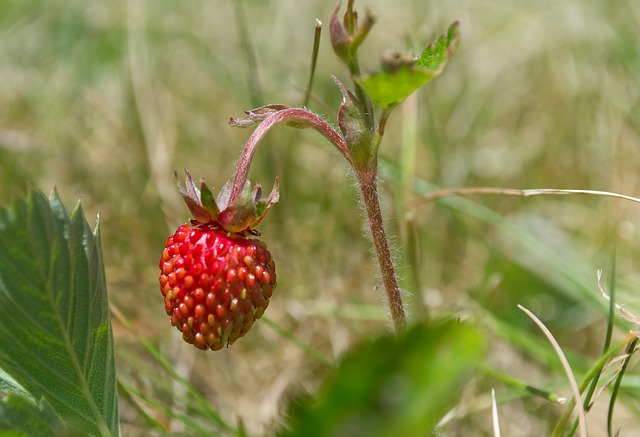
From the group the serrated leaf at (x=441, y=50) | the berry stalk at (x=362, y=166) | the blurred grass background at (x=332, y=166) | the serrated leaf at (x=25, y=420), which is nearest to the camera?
the serrated leaf at (x=25, y=420)

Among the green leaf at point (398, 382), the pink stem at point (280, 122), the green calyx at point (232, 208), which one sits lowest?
the green leaf at point (398, 382)

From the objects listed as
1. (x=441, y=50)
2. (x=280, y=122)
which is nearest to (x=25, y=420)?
(x=280, y=122)

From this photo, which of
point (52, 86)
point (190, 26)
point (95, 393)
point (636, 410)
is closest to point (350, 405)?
point (95, 393)

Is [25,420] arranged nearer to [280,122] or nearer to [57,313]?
[57,313]

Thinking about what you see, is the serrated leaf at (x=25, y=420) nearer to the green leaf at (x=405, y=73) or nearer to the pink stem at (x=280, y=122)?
the pink stem at (x=280, y=122)

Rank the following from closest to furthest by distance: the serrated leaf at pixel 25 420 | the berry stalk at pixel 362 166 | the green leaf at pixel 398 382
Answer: the green leaf at pixel 398 382
the serrated leaf at pixel 25 420
the berry stalk at pixel 362 166

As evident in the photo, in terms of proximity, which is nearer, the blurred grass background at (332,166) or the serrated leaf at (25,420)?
the serrated leaf at (25,420)

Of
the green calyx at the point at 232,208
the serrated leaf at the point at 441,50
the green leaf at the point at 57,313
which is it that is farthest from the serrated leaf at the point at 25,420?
the serrated leaf at the point at 441,50

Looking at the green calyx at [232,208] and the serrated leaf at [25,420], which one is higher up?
the green calyx at [232,208]
